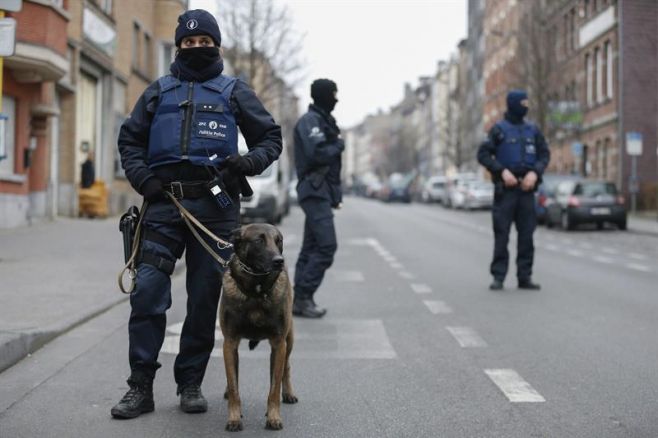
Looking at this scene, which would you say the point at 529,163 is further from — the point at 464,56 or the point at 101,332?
the point at 464,56

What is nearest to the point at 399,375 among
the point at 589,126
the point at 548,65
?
the point at 548,65

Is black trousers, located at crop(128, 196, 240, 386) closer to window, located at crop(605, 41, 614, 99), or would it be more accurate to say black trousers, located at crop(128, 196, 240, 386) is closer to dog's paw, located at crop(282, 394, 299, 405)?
dog's paw, located at crop(282, 394, 299, 405)

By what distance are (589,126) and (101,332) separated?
43.1 m

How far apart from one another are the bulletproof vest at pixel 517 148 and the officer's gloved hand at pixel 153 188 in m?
6.72

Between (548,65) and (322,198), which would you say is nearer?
(322,198)

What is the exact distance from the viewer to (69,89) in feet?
80.7

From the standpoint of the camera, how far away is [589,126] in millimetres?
47938

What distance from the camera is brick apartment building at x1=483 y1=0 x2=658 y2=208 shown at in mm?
43094

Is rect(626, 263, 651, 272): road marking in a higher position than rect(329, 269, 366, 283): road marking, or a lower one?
higher

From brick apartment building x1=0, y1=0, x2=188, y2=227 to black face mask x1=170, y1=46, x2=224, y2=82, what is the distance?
48.4ft

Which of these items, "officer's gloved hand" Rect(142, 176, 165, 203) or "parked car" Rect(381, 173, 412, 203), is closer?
"officer's gloved hand" Rect(142, 176, 165, 203)

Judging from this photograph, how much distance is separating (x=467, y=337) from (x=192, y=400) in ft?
10.4

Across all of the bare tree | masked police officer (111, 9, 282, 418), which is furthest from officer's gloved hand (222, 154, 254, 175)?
the bare tree

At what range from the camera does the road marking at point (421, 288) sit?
1097 cm
